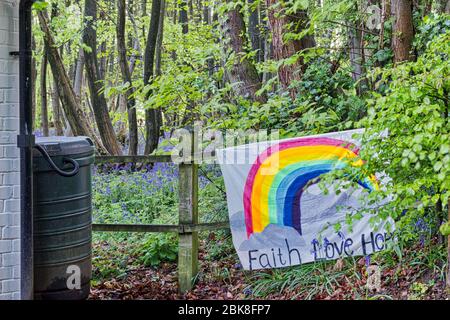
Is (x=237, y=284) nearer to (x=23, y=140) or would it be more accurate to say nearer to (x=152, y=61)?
(x=23, y=140)

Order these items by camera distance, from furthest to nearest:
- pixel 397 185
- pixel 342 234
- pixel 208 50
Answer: pixel 208 50 < pixel 342 234 < pixel 397 185

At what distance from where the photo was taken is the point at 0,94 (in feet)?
14.8

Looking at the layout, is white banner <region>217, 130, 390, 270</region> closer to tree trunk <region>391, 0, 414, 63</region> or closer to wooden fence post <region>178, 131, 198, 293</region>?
wooden fence post <region>178, 131, 198, 293</region>

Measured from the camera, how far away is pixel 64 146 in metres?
4.80

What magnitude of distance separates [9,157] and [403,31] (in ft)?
13.6

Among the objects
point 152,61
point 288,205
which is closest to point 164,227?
point 288,205

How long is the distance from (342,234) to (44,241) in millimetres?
2734

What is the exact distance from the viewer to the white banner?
5.61 meters

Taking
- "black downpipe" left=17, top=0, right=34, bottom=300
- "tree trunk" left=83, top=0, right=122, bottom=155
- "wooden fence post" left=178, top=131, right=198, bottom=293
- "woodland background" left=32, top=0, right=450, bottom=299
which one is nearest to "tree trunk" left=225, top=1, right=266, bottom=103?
"woodland background" left=32, top=0, right=450, bottom=299

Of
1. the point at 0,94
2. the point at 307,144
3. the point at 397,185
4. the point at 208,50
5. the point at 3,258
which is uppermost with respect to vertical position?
the point at 208,50

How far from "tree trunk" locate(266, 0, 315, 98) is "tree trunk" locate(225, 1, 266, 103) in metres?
0.45
